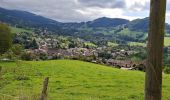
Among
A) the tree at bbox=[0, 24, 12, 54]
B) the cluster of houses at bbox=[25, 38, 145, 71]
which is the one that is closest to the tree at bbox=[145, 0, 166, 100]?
the cluster of houses at bbox=[25, 38, 145, 71]

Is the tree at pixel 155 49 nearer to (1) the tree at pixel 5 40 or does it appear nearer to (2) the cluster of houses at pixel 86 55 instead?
(2) the cluster of houses at pixel 86 55

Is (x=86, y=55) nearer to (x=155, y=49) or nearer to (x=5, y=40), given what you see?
(x=5, y=40)

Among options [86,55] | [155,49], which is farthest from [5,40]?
[155,49]

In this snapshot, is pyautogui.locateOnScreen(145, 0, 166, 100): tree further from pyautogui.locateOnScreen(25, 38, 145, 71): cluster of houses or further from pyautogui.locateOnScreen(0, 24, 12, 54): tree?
pyautogui.locateOnScreen(0, 24, 12, 54): tree

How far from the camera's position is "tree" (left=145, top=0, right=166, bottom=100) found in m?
6.27

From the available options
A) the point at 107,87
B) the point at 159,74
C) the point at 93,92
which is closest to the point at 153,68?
the point at 159,74

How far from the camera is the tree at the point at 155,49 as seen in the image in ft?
20.6

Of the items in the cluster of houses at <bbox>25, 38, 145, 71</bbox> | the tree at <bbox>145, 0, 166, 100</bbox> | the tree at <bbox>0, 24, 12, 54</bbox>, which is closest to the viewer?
the tree at <bbox>145, 0, 166, 100</bbox>

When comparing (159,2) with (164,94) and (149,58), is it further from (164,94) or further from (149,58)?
(164,94)

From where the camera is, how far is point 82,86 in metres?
36.5

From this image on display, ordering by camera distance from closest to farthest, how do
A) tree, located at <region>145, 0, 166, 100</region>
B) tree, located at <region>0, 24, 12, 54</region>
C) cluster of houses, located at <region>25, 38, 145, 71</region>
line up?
1. tree, located at <region>145, 0, 166, 100</region>
2. tree, located at <region>0, 24, 12, 54</region>
3. cluster of houses, located at <region>25, 38, 145, 71</region>

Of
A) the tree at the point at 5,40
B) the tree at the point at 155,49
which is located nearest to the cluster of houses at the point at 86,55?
the tree at the point at 5,40

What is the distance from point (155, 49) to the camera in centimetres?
629

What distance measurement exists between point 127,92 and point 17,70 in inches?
870
